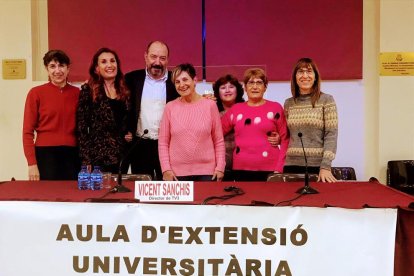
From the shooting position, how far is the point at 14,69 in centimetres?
508

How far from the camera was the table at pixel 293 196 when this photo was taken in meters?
1.91

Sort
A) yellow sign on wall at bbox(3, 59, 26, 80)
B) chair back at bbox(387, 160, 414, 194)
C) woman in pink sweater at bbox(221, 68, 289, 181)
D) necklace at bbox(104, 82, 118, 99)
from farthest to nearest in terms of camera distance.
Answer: yellow sign on wall at bbox(3, 59, 26, 80) < chair back at bbox(387, 160, 414, 194) < necklace at bbox(104, 82, 118, 99) < woman in pink sweater at bbox(221, 68, 289, 181)

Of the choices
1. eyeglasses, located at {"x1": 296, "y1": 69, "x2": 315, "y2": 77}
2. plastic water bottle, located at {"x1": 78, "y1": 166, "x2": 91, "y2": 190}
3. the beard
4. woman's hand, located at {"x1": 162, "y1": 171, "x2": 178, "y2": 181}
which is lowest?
woman's hand, located at {"x1": 162, "y1": 171, "x2": 178, "y2": 181}

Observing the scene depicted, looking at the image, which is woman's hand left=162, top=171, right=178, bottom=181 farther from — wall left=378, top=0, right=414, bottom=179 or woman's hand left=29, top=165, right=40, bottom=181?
wall left=378, top=0, right=414, bottom=179

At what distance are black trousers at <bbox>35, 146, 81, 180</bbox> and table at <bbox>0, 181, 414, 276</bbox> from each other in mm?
612

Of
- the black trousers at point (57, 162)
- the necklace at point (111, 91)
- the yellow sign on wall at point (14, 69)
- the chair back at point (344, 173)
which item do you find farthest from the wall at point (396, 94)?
the yellow sign on wall at point (14, 69)

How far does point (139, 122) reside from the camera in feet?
11.1

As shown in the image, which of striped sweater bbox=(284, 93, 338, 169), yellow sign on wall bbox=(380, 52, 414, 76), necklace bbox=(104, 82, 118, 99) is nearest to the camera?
striped sweater bbox=(284, 93, 338, 169)

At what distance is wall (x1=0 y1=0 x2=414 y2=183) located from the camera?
466 cm

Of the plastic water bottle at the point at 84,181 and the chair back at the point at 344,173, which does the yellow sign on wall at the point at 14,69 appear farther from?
the chair back at the point at 344,173

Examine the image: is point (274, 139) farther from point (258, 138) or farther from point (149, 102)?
point (149, 102)

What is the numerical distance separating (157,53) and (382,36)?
2.49m

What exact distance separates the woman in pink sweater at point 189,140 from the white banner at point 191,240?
960 millimetres

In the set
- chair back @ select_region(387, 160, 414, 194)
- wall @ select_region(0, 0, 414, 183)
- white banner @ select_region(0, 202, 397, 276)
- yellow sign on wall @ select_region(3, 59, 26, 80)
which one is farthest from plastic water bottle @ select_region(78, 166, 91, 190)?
chair back @ select_region(387, 160, 414, 194)
